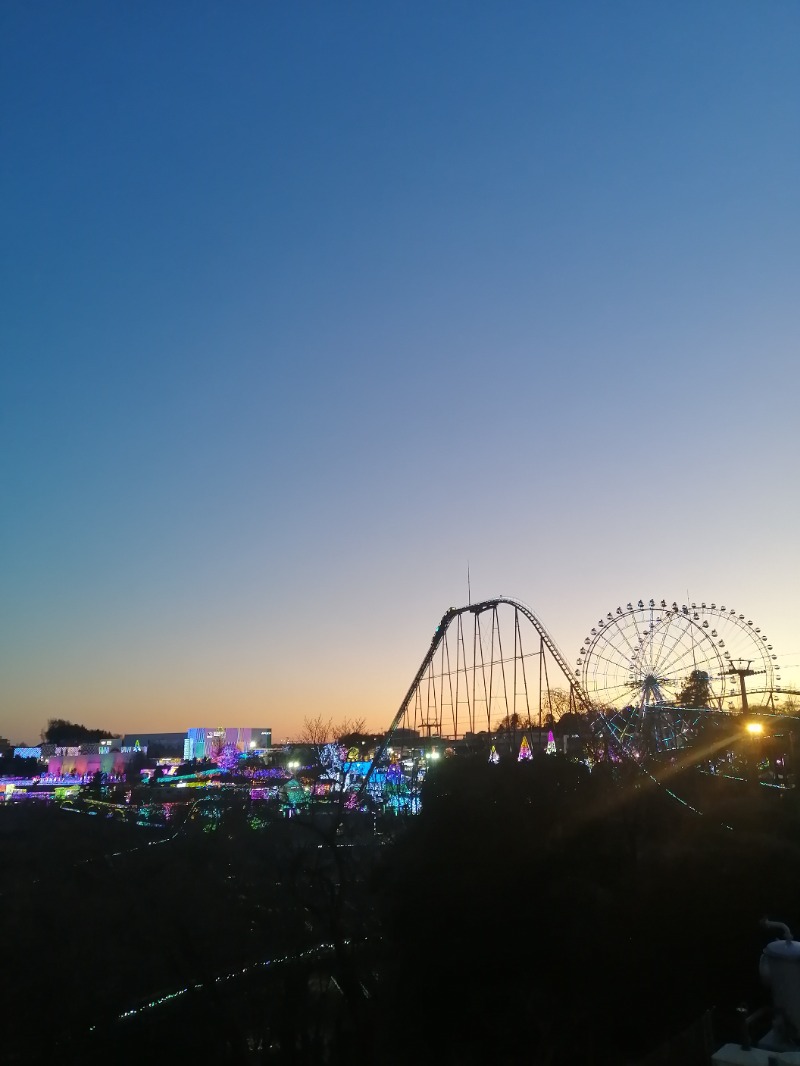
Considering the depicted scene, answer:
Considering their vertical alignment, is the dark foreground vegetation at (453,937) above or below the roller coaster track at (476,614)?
below

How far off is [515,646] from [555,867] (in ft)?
59.3

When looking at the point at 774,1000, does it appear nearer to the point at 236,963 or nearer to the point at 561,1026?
the point at 561,1026

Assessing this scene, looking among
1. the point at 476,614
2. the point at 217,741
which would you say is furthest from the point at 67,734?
the point at 476,614

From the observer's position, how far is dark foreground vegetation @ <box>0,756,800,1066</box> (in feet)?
46.9

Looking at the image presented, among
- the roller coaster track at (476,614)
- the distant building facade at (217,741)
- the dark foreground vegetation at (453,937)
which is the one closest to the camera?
the dark foreground vegetation at (453,937)

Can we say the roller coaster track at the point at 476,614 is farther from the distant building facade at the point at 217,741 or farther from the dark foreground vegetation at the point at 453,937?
the distant building facade at the point at 217,741

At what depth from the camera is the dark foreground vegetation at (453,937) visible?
14281 millimetres

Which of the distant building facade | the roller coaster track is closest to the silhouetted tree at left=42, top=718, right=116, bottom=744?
the distant building facade

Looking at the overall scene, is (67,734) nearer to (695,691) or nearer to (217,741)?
(217,741)

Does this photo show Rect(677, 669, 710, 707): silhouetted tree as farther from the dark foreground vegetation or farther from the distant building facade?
the distant building facade

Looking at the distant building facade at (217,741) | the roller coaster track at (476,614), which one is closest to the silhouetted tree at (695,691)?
the roller coaster track at (476,614)

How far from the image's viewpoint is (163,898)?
23125 millimetres

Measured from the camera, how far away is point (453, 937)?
49.5 ft

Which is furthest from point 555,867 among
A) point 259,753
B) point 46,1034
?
point 259,753
